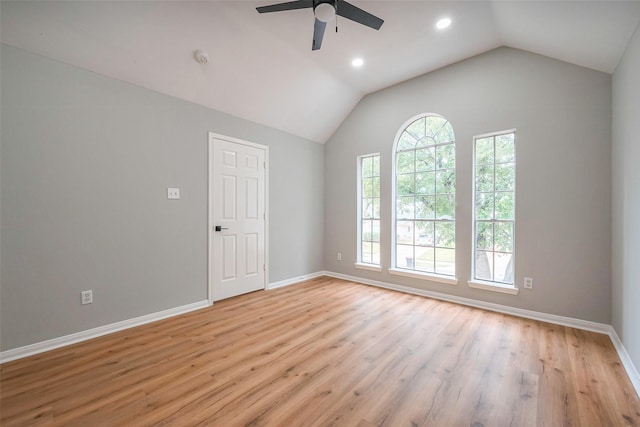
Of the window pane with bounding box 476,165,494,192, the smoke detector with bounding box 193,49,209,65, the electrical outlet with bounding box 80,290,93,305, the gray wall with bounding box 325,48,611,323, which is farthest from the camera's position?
the window pane with bounding box 476,165,494,192

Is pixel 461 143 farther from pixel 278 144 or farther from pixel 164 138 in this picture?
pixel 164 138

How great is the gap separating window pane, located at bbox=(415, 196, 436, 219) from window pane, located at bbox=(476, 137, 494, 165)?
778 mm

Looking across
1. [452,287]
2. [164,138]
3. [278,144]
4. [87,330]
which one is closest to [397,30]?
[278,144]

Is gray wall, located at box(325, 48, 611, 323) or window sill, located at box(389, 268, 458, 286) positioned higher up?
gray wall, located at box(325, 48, 611, 323)

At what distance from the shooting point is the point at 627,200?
2182 millimetres

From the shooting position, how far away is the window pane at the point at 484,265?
11.3 ft

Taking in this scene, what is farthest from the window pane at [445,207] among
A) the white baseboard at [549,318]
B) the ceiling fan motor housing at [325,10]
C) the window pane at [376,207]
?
the ceiling fan motor housing at [325,10]

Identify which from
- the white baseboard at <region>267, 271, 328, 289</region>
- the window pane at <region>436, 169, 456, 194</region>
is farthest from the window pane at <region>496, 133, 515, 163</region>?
the white baseboard at <region>267, 271, 328, 289</region>

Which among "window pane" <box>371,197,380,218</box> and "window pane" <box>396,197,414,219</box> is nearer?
"window pane" <box>396,197,414,219</box>

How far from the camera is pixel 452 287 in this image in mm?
3633

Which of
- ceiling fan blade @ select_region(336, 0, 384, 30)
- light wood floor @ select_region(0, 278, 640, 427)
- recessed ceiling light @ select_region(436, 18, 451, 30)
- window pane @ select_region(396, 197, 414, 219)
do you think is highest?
recessed ceiling light @ select_region(436, 18, 451, 30)

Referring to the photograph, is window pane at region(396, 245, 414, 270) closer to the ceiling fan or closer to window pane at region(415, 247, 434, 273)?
window pane at region(415, 247, 434, 273)

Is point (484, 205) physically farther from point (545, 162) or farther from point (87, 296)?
point (87, 296)

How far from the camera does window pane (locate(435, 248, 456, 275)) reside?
12.2 feet
